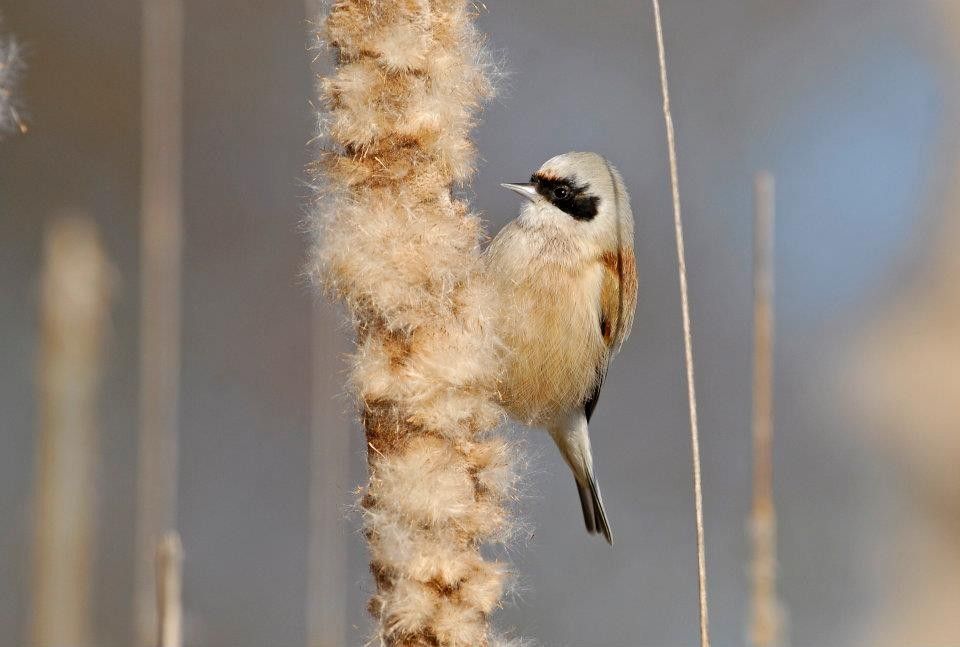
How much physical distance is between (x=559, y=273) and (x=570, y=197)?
0.55ft

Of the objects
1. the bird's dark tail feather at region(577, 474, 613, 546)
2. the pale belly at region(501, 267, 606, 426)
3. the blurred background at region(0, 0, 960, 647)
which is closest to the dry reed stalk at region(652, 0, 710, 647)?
the pale belly at region(501, 267, 606, 426)

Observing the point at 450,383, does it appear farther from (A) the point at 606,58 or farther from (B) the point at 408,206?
(A) the point at 606,58

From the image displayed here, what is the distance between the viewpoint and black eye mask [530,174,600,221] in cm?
225

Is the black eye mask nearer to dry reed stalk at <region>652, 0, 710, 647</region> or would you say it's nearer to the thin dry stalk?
dry reed stalk at <region>652, 0, 710, 647</region>

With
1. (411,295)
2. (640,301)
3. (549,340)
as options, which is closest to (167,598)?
(411,295)

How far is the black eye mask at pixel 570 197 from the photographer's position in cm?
225

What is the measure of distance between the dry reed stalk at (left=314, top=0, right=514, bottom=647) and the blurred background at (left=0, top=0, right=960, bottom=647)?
7.82 feet

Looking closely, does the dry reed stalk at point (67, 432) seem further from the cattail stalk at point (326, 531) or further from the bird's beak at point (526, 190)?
the bird's beak at point (526, 190)

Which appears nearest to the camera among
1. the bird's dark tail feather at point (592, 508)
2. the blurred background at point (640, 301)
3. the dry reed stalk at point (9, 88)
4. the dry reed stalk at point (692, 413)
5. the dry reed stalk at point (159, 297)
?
the dry reed stalk at point (9, 88)

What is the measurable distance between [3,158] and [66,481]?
9.48 feet

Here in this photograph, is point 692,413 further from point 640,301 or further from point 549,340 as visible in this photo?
point 640,301

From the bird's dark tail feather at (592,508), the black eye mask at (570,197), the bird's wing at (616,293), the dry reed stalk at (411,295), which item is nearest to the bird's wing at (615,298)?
the bird's wing at (616,293)

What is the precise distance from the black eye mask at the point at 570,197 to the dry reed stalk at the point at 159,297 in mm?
906

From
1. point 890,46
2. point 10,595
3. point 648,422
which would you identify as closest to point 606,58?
point 890,46
